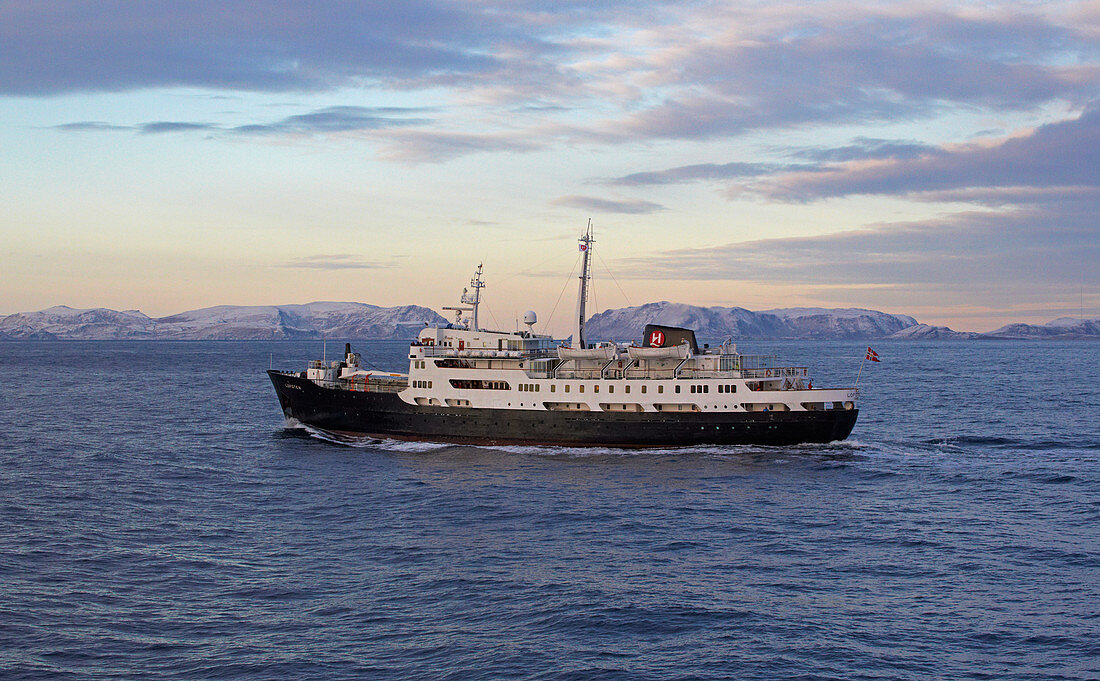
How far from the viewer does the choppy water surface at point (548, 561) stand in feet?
73.7

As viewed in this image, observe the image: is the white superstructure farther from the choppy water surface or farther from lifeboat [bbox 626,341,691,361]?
the choppy water surface

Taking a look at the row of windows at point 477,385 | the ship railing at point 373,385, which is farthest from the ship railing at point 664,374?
the ship railing at point 373,385

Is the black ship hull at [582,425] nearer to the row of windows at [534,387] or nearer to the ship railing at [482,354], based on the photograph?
the row of windows at [534,387]

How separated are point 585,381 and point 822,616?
94.1 ft

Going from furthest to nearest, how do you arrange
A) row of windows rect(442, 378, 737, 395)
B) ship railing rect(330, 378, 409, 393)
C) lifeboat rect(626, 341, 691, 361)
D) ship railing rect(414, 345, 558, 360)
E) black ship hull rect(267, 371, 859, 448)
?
ship railing rect(330, 378, 409, 393)
ship railing rect(414, 345, 558, 360)
lifeboat rect(626, 341, 691, 361)
row of windows rect(442, 378, 737, 395)
black ship hull rect(267, 371, 859, 448)

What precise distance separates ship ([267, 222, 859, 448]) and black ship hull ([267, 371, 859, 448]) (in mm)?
61

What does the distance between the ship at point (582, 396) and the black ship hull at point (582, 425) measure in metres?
0.06

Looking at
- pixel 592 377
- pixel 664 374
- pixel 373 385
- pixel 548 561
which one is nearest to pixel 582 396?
pixel 592 377

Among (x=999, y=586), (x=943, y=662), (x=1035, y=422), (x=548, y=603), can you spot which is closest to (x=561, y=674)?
(x=548, y=603)

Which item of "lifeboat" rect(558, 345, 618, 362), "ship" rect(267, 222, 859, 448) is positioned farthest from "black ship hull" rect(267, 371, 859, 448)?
"lifeboat" rect(558, 345, 618, 362)

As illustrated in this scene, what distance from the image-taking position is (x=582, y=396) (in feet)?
174

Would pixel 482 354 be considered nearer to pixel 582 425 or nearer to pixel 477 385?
pixel 477 385

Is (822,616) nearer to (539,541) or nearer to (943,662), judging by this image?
(943,662)

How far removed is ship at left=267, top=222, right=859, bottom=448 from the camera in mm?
51312
